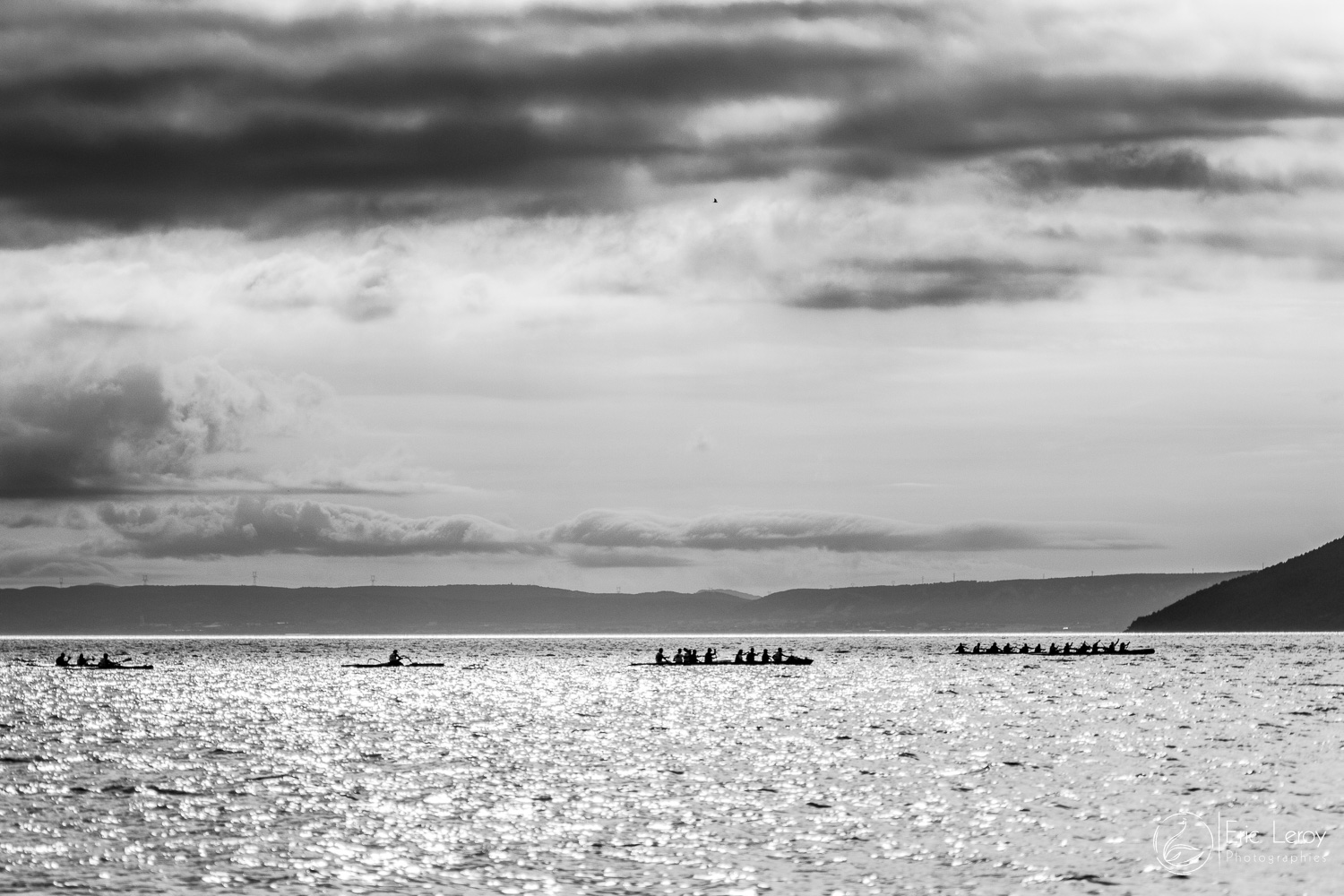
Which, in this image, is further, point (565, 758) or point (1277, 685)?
point (1277, 685)

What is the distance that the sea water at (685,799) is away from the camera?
49.1m

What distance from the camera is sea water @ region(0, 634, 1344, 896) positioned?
49.1m

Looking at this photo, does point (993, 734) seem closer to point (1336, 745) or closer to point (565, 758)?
point (1336, 745)

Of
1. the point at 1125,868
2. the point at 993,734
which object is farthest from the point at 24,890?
the point at 993,734

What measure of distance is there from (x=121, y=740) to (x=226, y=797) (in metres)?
35.9

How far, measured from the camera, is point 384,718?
395 feet
